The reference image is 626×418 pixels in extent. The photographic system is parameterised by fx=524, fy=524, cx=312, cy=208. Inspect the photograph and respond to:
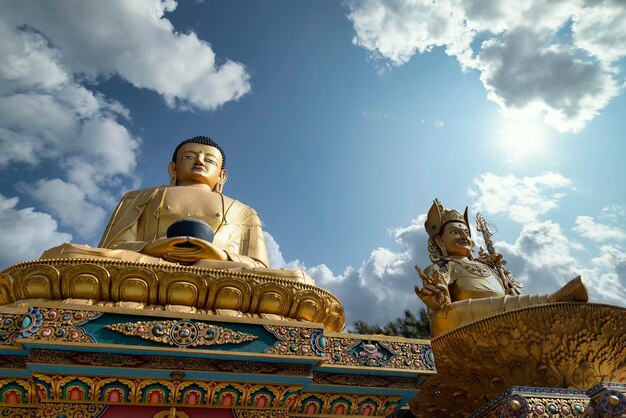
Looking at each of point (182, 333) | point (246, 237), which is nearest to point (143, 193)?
point (246, 237)

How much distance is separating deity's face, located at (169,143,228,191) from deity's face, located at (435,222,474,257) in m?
3.32

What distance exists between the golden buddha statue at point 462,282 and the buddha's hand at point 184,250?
2332mm

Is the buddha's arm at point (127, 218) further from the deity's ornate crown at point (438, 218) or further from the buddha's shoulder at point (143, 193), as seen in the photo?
the deity's ornate crown at point (438, 218)

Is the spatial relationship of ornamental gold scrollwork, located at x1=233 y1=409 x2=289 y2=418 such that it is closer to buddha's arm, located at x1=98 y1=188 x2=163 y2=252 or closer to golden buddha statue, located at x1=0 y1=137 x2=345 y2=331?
golden buddha statue, located at x1=0 y1=137 x2=345 y2=331

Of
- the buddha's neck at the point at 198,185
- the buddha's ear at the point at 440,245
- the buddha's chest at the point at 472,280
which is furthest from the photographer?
the buddha's ear at the point at 440,245

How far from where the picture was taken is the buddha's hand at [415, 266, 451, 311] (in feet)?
17.5

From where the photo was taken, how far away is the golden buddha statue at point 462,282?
4938 mm

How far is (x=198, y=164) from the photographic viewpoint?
7227mm

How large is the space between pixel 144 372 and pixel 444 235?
5365mm

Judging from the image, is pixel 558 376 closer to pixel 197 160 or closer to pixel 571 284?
pixel 571 284

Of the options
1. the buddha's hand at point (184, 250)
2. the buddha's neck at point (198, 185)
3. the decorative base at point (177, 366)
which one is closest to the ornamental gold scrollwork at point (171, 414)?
the decorative base at point (177, 366)

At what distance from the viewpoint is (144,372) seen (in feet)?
9.29

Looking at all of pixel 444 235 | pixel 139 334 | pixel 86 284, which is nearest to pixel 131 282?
pixel 86 284

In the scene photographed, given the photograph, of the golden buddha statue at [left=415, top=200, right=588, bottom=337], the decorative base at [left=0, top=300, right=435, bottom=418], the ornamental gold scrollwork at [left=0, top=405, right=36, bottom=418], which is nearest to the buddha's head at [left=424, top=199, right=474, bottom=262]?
the golden buddha statue at [left=415, top=200, right=588, bottom=337]
